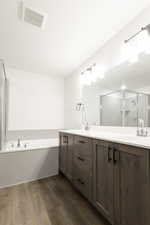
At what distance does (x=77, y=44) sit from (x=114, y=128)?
1452 mm

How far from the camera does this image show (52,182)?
2.08 metres

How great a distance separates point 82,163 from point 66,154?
56 centimetres

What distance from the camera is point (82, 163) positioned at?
1606 mm

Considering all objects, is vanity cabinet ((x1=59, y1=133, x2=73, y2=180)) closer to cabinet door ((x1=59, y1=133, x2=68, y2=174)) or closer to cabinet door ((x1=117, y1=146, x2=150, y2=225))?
cabinet door ((x1=59, y1=133, x2=68, y2=174))

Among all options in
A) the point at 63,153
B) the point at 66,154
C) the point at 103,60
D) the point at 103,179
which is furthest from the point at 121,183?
the point at 103,60

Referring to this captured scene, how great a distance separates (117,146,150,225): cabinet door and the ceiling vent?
1696mm

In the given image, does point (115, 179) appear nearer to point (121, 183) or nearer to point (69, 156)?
point (121, 183)

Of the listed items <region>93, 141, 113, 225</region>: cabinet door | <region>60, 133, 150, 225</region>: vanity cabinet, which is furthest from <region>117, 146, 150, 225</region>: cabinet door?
<region>93, 141, 113, 225</region>: cabinet door

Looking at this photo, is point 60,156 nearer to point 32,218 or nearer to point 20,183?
point 20,183

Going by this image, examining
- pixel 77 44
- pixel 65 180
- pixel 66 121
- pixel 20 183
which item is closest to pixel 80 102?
pixel 66 121

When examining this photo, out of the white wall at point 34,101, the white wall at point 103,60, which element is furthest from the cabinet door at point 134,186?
the white wall at point 34,101

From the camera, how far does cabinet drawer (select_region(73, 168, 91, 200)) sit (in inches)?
57.2

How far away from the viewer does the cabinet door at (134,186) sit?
833mm

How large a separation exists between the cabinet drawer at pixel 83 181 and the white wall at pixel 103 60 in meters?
1.17
